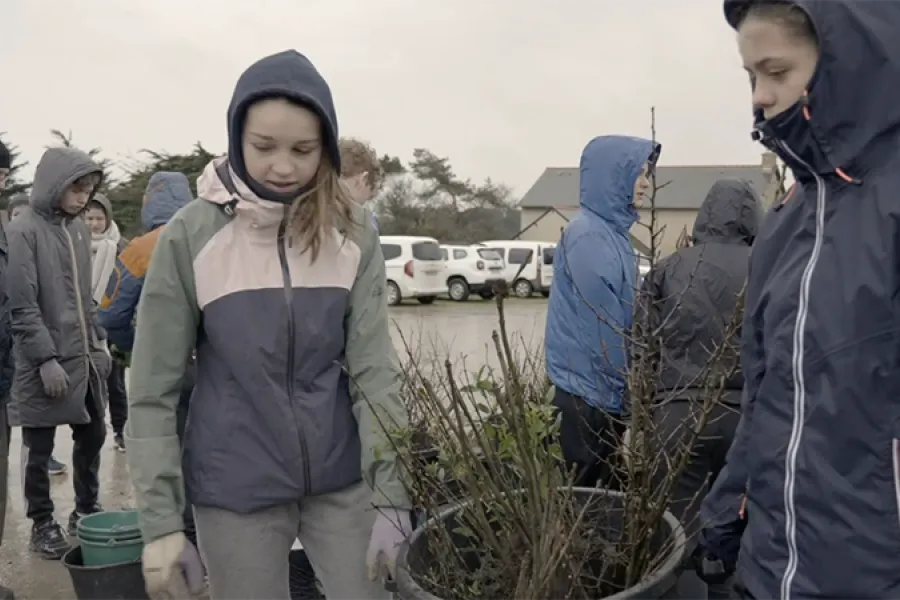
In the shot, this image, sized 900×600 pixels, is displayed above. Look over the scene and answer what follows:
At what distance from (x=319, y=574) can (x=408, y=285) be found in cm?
1725

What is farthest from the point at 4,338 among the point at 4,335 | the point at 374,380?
the point at 374,380

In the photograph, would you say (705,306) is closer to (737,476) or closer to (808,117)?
(737,476)

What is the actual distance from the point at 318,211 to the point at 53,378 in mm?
2632

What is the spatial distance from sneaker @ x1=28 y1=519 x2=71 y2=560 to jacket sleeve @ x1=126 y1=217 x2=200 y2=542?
2545mm

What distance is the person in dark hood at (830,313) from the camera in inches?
52.9

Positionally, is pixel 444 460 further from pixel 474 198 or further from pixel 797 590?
pixel 474 198

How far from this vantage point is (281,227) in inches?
78.9

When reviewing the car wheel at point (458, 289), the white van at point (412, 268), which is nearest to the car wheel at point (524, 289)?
the car wheel at point (458, 289)

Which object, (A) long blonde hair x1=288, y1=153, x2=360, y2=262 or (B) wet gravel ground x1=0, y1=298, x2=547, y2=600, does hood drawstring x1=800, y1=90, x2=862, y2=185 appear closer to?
(A) long blonde hair x1=288, y1=153, x2=360, y2=262

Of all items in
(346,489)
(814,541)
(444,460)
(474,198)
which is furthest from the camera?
(474,198)

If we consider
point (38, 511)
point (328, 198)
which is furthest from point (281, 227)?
→ point (38, 511)

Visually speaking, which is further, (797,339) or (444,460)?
(444,460)

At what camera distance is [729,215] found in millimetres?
3221

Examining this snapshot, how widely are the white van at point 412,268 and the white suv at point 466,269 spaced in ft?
5.52
